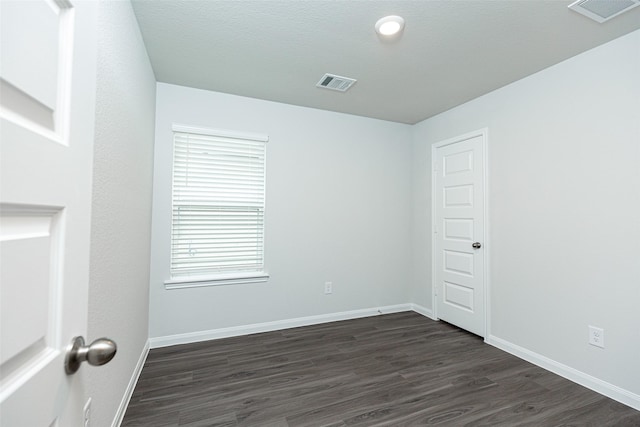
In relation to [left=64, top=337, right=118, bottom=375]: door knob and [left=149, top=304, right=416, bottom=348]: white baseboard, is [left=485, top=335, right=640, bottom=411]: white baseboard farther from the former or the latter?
[left=64, top=337, right=118, bottom=375]: door knob

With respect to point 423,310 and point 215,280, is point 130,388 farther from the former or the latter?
point 423,310

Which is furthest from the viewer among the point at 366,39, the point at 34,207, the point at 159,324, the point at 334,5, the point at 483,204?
the point at 483,204

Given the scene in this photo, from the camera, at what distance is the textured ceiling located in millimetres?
1898

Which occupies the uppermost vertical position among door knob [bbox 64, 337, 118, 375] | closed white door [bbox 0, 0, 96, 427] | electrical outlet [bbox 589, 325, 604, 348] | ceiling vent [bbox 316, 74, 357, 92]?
ceiling vent [bbox 316, 74, 357, 92]

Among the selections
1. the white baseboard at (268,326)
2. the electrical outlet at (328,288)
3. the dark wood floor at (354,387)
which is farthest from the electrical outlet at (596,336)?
the electrical outlet at (328,288)

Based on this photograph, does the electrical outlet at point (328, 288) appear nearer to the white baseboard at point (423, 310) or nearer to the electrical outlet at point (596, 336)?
the white baseboard at point (423, 310)

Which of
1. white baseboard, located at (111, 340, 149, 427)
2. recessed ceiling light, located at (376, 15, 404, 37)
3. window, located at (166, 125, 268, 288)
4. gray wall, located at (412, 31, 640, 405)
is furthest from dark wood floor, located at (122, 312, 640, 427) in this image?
recessed ceiling light, located at (376, 15, 404, 37)

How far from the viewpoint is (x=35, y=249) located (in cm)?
47

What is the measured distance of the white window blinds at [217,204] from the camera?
298cm

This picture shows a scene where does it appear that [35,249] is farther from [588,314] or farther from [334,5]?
[588,314]

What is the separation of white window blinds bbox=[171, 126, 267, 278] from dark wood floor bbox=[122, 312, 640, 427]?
2.80 ft

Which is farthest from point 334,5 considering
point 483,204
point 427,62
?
point 483,204

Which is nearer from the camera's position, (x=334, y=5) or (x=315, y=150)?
(x=334, y=5)

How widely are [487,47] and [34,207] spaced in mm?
2873
